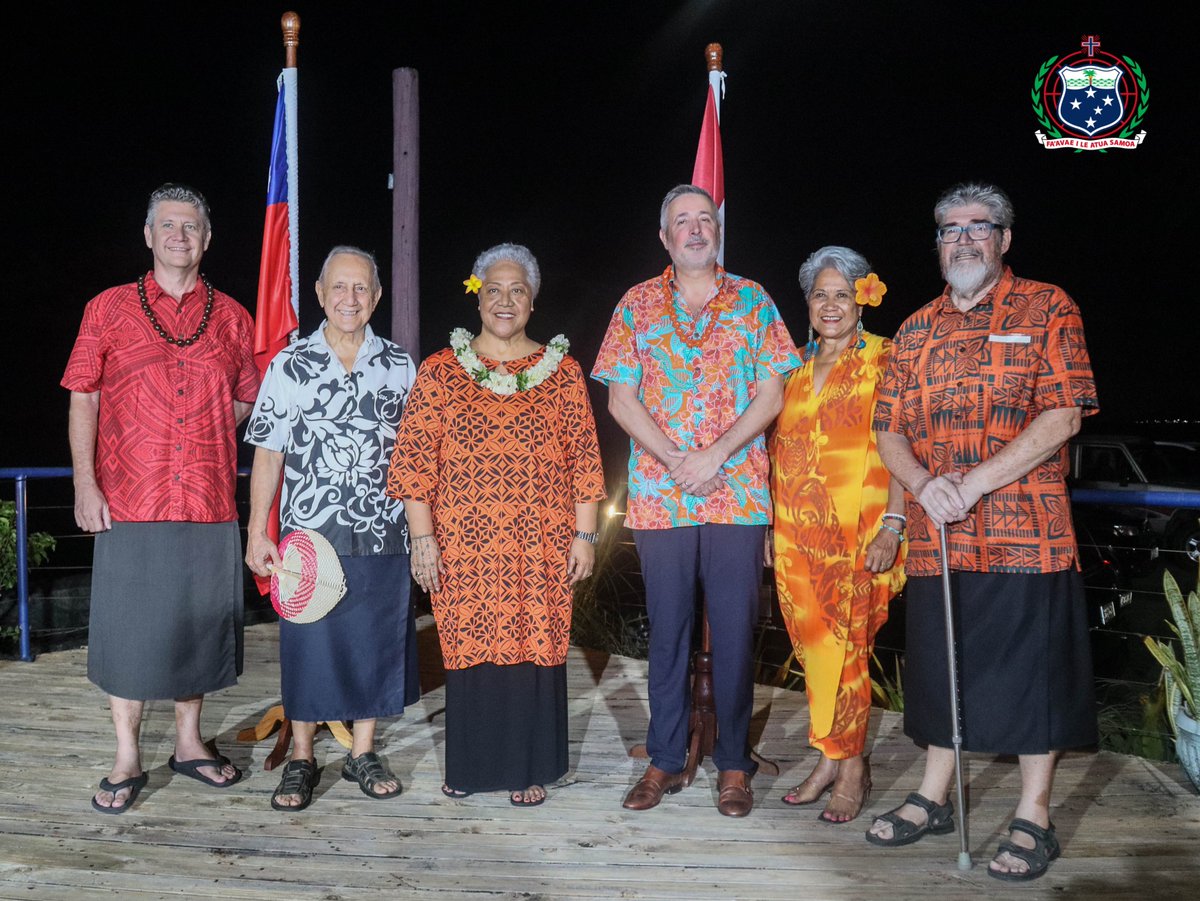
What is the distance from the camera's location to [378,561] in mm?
2949

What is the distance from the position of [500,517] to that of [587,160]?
45.8 ft

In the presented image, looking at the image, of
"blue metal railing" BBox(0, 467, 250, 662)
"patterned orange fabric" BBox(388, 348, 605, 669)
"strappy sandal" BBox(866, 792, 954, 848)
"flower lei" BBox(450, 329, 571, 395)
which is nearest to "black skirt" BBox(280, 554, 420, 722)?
"patterned orange fabric" BBox(388, 348, 605, 669)

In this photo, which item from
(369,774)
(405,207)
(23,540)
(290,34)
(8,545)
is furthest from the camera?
(8,545)

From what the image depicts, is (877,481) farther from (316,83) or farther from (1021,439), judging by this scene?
(316,83)

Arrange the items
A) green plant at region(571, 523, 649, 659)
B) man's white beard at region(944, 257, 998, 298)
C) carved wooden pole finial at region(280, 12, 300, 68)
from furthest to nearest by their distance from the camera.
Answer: green plant at region(571, 523, 649, 659)
carved wooden pole finial at region(280, 12, 300, 68)
man's white beard at region(944, 257, 998, 298)

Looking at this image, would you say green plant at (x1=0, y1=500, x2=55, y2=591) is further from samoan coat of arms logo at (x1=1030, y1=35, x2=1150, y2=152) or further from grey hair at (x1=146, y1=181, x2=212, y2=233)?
samoan coat of arms logo at (x1=1030, y1=35, x2=1150, y2=152)

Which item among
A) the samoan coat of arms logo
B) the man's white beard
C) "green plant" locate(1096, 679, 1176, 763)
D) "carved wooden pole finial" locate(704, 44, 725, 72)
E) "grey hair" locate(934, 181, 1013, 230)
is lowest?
"green plant" locate(1096, 679, 1176, 763)

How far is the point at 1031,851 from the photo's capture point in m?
2.42

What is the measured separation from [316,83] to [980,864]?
12688 millimetres

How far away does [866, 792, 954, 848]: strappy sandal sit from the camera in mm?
2580

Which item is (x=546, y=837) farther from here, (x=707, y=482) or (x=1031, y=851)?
(x=1031, y=851)

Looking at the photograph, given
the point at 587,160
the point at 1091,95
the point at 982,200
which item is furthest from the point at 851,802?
the point at 587,160

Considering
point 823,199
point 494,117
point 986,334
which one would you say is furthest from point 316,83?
point 986,334

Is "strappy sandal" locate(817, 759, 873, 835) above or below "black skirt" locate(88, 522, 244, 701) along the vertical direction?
below
